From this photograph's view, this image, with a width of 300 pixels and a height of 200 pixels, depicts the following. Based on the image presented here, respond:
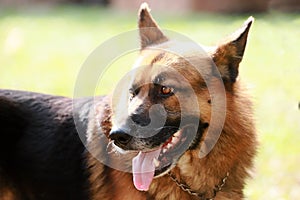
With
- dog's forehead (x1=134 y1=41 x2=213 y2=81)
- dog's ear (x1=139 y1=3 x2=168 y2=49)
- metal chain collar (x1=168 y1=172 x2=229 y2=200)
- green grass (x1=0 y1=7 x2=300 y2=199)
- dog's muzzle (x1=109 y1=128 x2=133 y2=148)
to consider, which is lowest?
green grass (x1=0 y1=7 x2=300 y2=199)

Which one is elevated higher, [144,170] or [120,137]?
[120,137]

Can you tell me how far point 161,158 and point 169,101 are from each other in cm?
37

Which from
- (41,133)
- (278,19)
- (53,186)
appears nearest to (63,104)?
(41,133)

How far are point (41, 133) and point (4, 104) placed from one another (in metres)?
0.33

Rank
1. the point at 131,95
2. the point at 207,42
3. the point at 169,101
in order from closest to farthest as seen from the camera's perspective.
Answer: the point at 169,101 < the point at 131,95 < the point at 207,42

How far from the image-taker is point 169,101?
393 centimetres

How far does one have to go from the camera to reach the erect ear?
397 centimetres

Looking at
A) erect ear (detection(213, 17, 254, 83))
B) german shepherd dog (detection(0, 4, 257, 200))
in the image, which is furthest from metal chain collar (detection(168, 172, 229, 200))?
erect ear (detection(213, 17, 254, 83))

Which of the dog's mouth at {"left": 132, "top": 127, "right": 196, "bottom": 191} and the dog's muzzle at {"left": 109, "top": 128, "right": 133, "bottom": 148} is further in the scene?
the dog's mouth at {"left": 132, "top": 127, "right": 196, "bottom": 191}

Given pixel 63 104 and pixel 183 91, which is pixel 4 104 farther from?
pixel 183 91

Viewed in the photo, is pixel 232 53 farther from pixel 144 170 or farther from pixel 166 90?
pixel 144 170

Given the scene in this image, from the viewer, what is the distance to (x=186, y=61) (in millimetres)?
4082

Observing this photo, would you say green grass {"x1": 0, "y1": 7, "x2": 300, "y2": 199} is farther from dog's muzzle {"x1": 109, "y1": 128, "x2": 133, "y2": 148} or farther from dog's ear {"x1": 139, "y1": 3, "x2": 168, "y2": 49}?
dog's muzzle {"x1": 109, "y1": 128, "x2": 133, "y2": 148}

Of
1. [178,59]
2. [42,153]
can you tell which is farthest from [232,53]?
[42,153]
